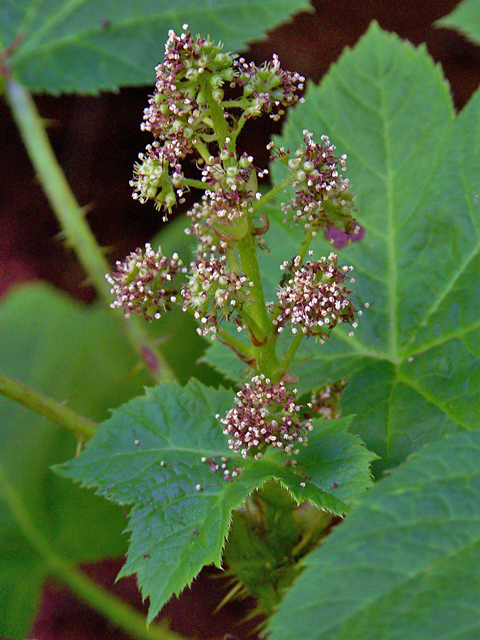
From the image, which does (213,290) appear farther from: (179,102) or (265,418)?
(179,102)

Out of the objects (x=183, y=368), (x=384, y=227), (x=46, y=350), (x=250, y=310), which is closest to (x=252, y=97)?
(x=250, y=310)

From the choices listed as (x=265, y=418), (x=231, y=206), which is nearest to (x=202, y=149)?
(x=231, y=206)

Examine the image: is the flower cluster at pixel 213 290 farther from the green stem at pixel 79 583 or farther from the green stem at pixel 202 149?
the green stem at pixel 79 583

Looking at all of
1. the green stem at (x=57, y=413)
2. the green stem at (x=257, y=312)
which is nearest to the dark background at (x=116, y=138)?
the green stem at (x=57, y=413)

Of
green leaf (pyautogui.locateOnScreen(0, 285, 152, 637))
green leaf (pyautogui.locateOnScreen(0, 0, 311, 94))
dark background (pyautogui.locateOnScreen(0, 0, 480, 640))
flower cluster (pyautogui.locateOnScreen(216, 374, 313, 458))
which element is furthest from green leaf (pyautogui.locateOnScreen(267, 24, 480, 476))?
dark background (pyautogui.locateOnScreen(0, 0, 480, 640))

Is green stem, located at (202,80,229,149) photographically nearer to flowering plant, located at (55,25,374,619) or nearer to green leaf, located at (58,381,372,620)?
flowering plant, located at (55,25,374,619)
